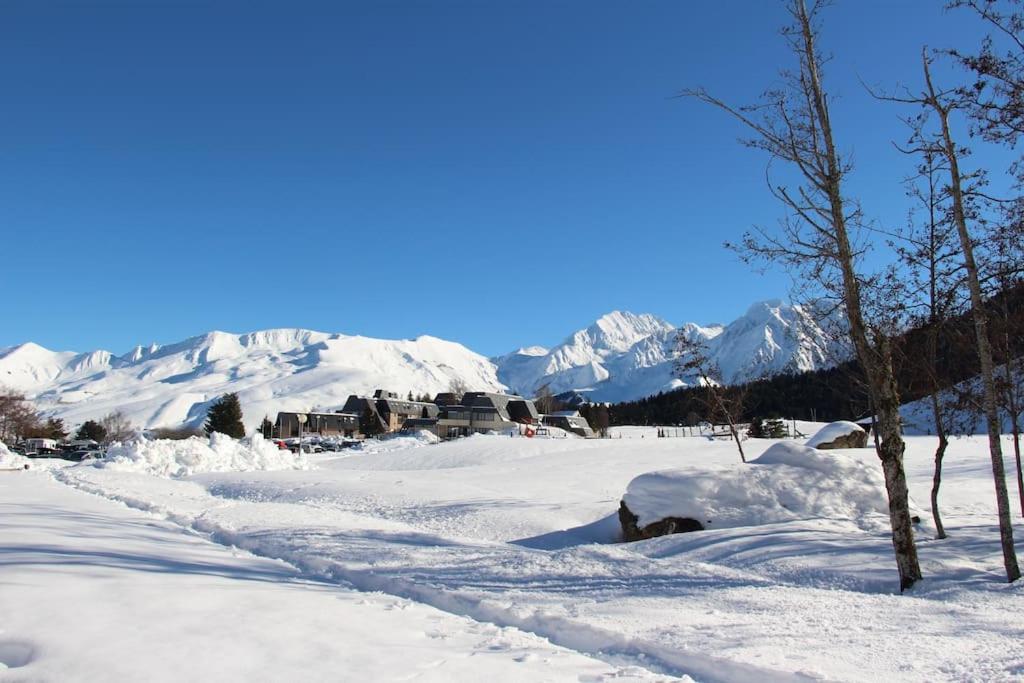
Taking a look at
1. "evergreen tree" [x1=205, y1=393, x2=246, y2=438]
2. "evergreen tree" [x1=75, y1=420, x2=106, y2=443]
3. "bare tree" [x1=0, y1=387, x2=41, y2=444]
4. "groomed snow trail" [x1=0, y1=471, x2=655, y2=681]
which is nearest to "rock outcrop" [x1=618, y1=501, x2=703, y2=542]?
"groomed snow trail" [x1=0, y1=471, x2=655, y2=681]

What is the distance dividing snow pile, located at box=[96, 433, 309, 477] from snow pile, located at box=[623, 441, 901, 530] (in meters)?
23.2

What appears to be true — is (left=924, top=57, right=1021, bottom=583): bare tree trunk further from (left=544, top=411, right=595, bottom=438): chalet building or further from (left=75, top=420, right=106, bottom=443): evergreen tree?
(left=75, top=420, right=106, bottom=443): evergreen tree

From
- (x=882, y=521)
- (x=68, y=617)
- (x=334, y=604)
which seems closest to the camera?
(x=68, y=617)

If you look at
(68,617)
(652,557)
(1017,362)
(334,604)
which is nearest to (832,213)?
(1017,362)

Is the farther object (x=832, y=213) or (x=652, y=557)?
(x=652, y=557)

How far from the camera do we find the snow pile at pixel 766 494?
14.4 m

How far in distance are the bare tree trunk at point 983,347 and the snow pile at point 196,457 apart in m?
29.5

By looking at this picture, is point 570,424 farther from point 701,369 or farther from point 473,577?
point 473,577

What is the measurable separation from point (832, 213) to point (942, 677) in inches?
277

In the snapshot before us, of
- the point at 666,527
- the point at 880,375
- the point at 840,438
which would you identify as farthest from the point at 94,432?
the point at 880,375

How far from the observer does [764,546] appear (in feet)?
38.5

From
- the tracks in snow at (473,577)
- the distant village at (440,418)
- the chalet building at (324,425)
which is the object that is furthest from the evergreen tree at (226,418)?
the tracks in snow at (473,577)

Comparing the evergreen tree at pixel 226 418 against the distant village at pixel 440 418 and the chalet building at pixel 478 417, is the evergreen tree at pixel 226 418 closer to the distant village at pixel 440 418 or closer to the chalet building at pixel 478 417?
the distant village at pixel 440 418

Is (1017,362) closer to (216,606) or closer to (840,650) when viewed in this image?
(840,650)
